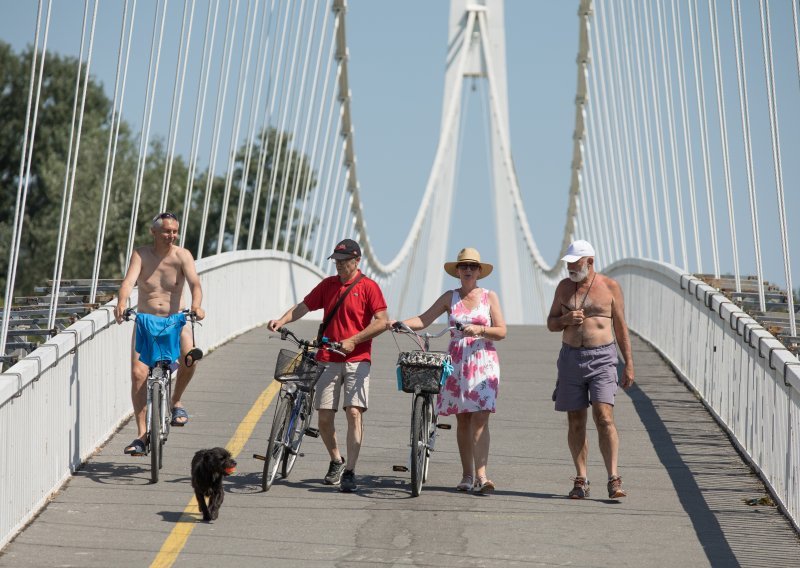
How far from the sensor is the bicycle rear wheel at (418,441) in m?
9.17

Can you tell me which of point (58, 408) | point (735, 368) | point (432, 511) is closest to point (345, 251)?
point (432, 511)

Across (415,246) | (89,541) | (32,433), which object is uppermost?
(415,246)

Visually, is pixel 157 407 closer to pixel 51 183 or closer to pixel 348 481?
pixel 348 481

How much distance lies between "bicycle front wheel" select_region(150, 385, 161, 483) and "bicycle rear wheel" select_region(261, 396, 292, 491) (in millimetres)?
648

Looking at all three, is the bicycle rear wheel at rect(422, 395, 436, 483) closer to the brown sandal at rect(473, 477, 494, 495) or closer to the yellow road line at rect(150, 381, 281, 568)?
the brown sandal at rect(473, 477, 494, 495)

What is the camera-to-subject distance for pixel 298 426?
384 inches

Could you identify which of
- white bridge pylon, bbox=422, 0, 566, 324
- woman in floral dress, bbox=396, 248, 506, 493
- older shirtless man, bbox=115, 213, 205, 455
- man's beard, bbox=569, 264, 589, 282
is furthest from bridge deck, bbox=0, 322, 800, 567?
white bridge pylon, bbox=422, 0, 566, 324

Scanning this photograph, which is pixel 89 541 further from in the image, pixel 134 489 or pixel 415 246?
pixel 415 246

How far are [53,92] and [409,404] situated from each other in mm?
52288

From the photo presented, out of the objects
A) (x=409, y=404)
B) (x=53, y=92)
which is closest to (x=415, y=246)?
(x=53, y=92)

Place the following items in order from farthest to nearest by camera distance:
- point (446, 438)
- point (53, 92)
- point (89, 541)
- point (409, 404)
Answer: point (53, 92) → point (409, 404) → point (446, 438) → point (89, 541)

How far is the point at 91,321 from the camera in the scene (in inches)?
418

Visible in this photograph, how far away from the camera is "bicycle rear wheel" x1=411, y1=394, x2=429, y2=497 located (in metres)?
9.17

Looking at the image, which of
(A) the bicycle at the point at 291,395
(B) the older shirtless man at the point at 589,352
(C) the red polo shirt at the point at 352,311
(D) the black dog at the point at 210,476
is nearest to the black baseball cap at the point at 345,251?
(C) the red polo shirt at the point at 352,311
